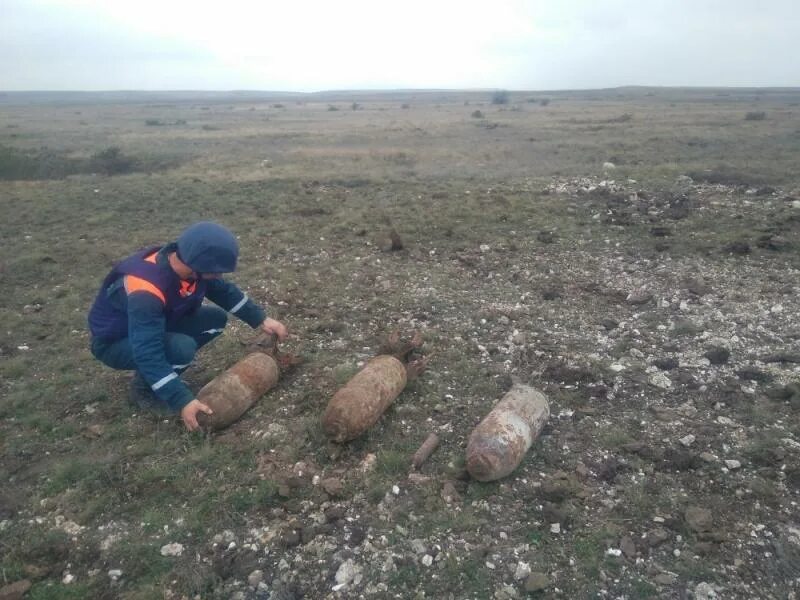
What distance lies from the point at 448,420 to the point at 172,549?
7.18 ft

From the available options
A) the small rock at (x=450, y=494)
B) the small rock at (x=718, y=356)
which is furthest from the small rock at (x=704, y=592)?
the small rock at (x=718, y=356)

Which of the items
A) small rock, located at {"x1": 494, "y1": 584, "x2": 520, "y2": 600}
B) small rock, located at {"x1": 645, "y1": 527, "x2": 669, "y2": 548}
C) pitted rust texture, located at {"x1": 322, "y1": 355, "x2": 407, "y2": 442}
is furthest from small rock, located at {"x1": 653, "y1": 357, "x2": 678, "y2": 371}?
small rock, located at {"x1": 494, "y1": 584, "x2": 520, "y2": 600}

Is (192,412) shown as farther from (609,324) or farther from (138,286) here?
(609,324)

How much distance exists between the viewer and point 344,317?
6.73 metres

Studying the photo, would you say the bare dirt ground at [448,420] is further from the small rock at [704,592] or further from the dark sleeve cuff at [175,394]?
the dark sleeve cuff at [175,394]

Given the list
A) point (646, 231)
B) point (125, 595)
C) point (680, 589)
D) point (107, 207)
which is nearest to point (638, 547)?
point (680, 589)

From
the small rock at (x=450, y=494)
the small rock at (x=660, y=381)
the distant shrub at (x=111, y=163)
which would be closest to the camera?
the small rock at (x=450, y=494)

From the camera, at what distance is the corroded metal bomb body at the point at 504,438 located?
384 cm

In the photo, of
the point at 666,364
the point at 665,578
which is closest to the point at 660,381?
the point at 666,364

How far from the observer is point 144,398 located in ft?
16.0

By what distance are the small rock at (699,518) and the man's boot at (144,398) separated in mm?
3873

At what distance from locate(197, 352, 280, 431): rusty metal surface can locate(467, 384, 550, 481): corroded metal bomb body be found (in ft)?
6.13

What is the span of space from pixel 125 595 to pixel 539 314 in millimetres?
4904

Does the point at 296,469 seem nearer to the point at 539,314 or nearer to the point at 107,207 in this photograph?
the point at 539,314
